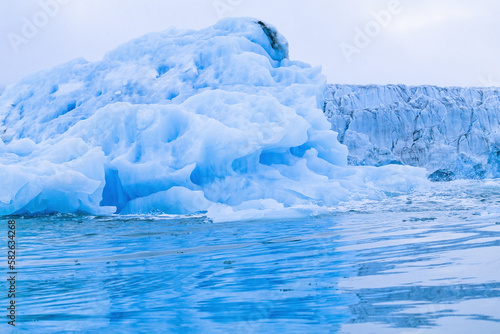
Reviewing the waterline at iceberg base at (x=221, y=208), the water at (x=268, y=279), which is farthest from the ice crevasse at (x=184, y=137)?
the water at (x=268, y=279)

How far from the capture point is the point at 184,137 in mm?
8648

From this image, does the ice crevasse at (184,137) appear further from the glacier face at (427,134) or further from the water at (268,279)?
the glacier face at (427,134)

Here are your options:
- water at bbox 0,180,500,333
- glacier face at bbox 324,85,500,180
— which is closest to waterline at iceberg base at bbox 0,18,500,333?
water at bbox 0,180,500,333

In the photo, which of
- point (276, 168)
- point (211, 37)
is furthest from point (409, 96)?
point (276, 168)

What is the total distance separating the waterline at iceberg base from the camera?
2.56m

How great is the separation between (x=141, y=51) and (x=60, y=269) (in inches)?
347

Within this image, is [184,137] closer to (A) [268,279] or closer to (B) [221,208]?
(B) [221,208]

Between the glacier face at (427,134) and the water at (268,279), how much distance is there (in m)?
11.4

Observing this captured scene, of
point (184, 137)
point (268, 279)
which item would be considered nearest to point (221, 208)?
point (184, 137)

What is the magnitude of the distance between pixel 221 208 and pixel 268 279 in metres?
4.43

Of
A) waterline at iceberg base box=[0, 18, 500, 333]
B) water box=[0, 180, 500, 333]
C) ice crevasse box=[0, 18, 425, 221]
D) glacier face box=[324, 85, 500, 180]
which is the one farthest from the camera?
glacier face box=[324, 85, 500, 180]

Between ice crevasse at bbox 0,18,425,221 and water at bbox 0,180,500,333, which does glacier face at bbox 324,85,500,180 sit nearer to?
ice crevasse at bbox 0,18,425,221

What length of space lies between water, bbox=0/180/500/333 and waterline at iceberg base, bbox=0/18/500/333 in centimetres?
1

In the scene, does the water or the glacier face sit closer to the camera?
the water
